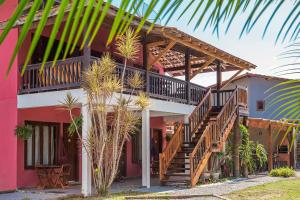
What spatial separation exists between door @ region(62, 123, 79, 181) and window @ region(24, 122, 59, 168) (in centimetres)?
43

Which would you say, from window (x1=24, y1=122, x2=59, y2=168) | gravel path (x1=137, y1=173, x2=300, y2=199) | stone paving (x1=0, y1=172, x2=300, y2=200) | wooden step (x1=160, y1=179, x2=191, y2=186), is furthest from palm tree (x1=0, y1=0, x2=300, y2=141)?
wooden step (x1=160, y1=179, x2=191, y2=186)

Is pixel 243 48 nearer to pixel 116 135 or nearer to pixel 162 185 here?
pixel 116 135

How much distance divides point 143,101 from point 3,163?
14.1 feet

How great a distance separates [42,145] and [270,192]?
723cm

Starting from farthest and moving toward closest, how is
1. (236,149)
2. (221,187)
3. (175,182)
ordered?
(236,149) → (175,182) → (221,187)

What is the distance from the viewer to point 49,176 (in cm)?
1512

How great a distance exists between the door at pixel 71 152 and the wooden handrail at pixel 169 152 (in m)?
3.04

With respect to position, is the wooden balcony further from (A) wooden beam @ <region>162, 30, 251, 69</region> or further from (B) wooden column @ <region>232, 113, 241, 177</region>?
(B) wooden column @ <region>232, 113, 241, 177</region>

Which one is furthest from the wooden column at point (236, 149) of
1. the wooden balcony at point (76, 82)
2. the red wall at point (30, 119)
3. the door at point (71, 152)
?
the red wall at point (30, 119)

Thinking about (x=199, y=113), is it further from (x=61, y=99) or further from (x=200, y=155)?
(x=61, y=99)

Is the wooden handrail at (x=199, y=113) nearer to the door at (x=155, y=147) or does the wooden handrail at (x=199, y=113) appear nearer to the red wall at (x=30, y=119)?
the door at (x=155, y=147)

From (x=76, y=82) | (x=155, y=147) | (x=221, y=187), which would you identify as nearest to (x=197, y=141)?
(x=221, y=187)

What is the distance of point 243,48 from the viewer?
1.22 meters

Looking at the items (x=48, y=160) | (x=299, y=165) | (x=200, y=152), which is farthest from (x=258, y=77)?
(x=48, y=160)
